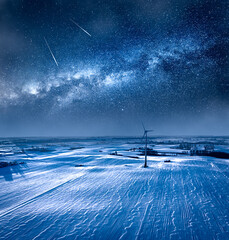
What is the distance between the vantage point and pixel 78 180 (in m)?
16.1

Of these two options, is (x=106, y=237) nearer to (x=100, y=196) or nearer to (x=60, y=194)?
(x=100, y=196)

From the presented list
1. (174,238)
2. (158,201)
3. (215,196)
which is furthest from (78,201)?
(215,196)

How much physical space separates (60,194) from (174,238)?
30.4 ft

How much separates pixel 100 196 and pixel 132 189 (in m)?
3.10

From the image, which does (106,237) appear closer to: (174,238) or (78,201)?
(174,238)

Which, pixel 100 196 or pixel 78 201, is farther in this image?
pixel 100 196

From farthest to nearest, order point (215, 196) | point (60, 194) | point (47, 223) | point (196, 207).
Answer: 1. point (60, 194)
2. point (215, 196)
3. point (196, 207)
4. point (47, 223)

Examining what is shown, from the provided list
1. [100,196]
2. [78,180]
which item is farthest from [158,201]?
[78,180]

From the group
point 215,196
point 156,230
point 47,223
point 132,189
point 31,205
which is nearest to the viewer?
point 156,230

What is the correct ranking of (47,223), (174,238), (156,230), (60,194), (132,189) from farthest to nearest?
(132,189)
(60,194)
(47,223)
(156,230)
(174,238)

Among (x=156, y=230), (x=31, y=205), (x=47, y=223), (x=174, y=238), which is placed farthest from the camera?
(x=31, y=205)

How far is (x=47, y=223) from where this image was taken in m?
8.15

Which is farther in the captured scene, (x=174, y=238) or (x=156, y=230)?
(x=156, y=230)

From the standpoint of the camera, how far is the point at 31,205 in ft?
33.7
